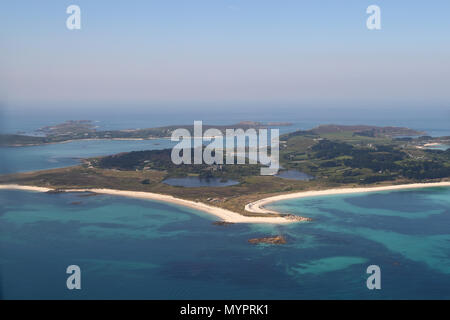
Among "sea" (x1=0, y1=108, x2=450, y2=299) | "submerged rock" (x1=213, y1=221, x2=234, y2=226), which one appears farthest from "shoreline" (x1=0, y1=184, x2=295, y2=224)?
"sea" (x1=0, y1=108, x2=450, y2=299)

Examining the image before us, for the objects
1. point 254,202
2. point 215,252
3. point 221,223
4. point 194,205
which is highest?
point 254,202

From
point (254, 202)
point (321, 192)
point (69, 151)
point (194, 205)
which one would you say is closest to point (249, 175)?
point (321, 192)

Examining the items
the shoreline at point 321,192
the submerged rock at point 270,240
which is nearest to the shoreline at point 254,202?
the shoreline at point 321,192

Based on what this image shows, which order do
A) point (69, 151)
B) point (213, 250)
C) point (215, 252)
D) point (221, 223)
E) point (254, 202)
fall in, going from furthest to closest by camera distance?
point (69, 151)
point (254, 202)
point (221, 223)
point (213, 250)
point (215, 252)

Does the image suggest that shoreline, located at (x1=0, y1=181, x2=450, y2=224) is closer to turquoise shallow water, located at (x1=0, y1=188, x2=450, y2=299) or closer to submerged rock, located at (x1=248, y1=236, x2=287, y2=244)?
turquoise shallow water, located at (x1=0, y1=188, x2=450, y2=299)

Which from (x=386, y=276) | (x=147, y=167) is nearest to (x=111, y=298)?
(x=386, y=276)

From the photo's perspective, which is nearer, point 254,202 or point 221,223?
point 221,223

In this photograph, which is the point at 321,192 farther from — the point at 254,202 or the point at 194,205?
the point at 194,205
